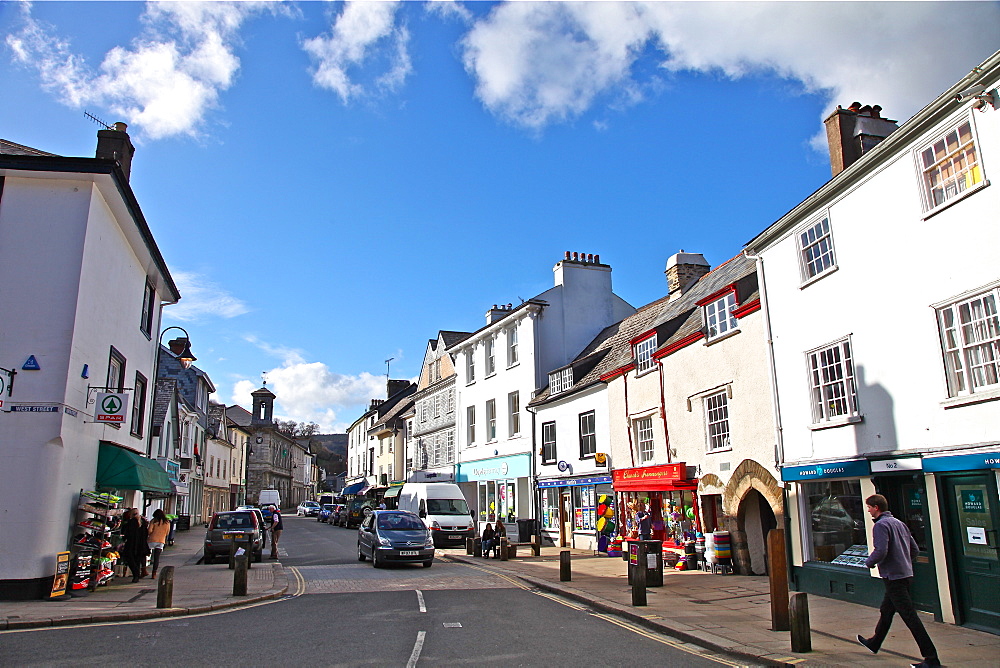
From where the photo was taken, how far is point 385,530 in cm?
1995

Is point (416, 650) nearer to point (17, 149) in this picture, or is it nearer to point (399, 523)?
point (399, 523)

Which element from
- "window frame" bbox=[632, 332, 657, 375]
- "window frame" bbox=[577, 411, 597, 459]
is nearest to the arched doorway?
"window frame" bbox=[632, 332, 657, 375]

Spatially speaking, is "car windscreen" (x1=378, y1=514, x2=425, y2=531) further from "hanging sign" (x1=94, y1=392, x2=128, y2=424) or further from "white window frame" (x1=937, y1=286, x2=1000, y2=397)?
"white window frame" (x1=937, y1=286, x2=1000, y2=397)

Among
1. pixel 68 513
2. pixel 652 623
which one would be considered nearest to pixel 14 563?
pixel 68 513

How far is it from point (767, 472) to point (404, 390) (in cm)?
5106

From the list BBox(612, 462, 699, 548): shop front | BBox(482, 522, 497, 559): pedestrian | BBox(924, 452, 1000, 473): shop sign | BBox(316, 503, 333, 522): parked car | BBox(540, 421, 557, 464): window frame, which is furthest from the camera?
BBox(316, 503, 333, 522): parked car

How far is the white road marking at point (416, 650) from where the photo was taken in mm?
7965

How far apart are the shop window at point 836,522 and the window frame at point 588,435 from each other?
11004 mm

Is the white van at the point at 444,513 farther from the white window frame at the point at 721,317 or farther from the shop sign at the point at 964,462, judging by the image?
the shop sign at the point at 964,462

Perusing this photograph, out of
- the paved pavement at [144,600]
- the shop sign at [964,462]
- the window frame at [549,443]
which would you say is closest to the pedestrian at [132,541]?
the paved pavement at [144,600]

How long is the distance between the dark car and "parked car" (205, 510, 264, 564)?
3673 millimetres

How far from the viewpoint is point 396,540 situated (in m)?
19.3

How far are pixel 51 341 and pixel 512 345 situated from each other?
21.4 m

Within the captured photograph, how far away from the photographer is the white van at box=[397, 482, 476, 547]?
26094 mm
